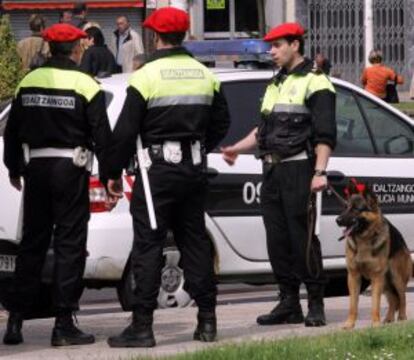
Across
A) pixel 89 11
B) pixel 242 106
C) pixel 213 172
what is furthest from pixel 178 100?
pixel 89 11

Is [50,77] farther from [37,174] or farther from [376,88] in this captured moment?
[376,88]

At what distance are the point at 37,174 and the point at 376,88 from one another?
669 inches

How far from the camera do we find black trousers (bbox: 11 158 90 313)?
9445mm

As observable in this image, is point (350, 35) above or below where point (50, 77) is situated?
below

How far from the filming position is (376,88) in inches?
1025

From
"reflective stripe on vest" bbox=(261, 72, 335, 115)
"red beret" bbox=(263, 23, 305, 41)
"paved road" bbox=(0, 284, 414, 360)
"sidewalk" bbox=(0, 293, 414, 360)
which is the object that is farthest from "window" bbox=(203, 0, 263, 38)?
"reflective stripe on vest" bbox=(261, 72, 335, 115)

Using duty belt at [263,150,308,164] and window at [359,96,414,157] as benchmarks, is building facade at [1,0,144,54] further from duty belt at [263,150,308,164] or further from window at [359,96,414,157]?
duty belt at [263,150,308,164]

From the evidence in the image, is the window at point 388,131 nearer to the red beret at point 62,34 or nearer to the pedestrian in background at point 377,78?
the red beret at point 62,34

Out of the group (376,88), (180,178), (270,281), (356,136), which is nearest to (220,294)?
(270,281)

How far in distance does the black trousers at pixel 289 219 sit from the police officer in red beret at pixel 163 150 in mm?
884

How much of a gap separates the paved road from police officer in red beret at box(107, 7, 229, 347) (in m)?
0.24

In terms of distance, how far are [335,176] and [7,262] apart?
2487mm

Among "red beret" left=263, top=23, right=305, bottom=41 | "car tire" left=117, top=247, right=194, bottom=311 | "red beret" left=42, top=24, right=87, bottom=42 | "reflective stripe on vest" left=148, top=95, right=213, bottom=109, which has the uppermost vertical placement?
"red beret" left=42, top=24, right=87, bottom=42

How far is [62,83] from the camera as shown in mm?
9445
